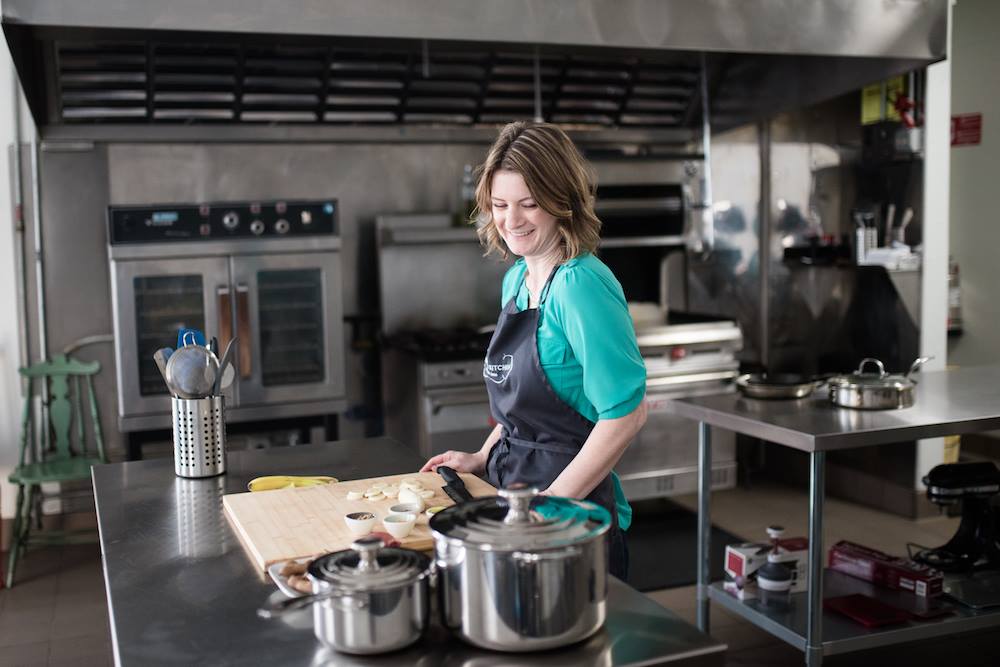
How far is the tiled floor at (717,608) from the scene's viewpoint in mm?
3570

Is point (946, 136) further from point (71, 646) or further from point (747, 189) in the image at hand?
point (71, 646)

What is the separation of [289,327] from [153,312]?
0.66 m

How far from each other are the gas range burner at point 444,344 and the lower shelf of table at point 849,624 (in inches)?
74.1

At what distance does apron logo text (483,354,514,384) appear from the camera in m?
2.11

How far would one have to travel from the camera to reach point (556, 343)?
2.00m

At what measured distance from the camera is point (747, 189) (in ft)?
20.3

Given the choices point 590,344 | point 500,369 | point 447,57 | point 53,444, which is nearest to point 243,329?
point 53,444

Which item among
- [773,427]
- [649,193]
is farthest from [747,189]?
[773,427]

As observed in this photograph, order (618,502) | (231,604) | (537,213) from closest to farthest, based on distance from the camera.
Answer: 1. (231,604)
2. (537,213)
3. (618,502)

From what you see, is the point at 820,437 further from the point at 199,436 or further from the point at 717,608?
the point at 199,436

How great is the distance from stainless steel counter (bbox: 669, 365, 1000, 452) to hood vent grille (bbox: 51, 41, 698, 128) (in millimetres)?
2040

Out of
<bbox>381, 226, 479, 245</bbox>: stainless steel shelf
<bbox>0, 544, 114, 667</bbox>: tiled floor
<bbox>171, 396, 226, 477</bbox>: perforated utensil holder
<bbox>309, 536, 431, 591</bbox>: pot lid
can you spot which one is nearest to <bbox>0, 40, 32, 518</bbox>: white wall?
<bbox>0, 544, 114, 667</bbox>: tiled floor

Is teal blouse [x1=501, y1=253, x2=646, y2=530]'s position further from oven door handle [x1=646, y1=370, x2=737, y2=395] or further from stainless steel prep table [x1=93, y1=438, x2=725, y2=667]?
oven door handle [x1=646, y1=370, x2=737, y2=395]

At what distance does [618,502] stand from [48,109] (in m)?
4.06
